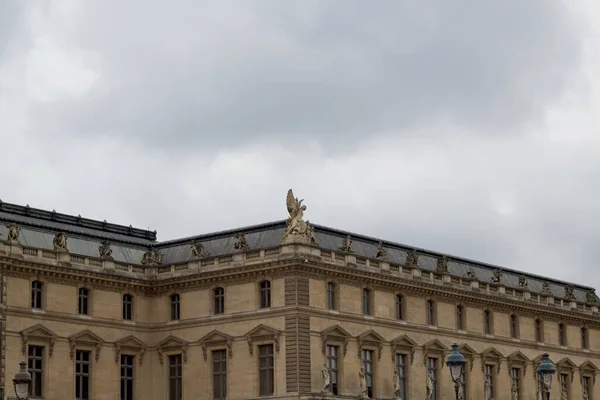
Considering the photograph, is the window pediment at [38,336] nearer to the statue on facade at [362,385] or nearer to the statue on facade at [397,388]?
the statue on facade at [362,385]

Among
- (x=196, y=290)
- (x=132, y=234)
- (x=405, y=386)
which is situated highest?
(x=132, y=234)

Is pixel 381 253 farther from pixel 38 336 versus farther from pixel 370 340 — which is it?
pixel 38 336

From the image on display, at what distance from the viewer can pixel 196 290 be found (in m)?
94.6

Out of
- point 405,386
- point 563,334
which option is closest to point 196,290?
point 405,386

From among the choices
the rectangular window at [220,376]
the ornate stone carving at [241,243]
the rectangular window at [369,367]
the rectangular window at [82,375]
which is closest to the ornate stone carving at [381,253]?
the rectangular window at [369,367]

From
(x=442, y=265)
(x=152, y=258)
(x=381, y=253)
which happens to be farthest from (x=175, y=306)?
(x=442, y=265)

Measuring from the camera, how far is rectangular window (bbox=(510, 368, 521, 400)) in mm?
108688

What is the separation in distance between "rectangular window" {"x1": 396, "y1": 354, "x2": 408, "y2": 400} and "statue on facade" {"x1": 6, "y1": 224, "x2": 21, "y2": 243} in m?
28.8

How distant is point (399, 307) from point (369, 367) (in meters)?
6.04

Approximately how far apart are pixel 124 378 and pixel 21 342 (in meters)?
9.93

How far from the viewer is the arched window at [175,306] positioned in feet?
314

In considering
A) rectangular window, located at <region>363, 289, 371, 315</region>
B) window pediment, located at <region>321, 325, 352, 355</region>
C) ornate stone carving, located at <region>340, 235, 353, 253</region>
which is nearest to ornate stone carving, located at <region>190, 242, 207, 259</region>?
ornate stone carving, located at <region>340, 235, 353, 253</region>

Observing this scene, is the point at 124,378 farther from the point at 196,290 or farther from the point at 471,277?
the point at 471,277

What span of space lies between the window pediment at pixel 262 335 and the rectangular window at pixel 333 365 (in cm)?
395
